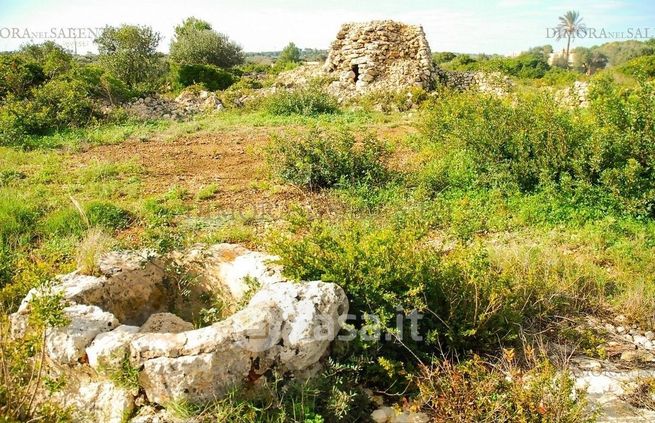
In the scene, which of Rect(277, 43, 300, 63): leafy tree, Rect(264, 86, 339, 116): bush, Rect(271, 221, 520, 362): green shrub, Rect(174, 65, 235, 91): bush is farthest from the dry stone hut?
Rect(277, 43, 300, 63): leafy tree

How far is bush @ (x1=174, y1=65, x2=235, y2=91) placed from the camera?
61.3 ft

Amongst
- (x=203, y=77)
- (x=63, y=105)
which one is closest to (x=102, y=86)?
(x=63, y=105)

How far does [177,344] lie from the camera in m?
2.90

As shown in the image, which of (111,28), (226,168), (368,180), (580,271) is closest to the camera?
(580,271)

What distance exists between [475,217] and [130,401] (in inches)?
162

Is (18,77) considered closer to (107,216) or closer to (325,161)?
(107,216)

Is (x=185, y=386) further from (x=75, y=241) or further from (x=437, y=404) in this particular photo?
(x=75, y=241)

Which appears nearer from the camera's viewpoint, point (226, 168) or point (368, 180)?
point (368, 180)

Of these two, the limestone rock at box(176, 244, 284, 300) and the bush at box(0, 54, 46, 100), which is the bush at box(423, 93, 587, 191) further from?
the bush at box(0, 54, 46, 100)

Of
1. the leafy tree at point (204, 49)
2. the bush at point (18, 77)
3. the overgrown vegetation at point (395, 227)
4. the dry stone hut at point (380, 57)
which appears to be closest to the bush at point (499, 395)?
the overgrown vegetation at point (395, 227)

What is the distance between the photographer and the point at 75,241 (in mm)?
5293

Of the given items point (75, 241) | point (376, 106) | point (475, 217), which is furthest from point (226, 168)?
point (376, 106)

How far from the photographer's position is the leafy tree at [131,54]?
2019 cm

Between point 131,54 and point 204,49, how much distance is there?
790cm
